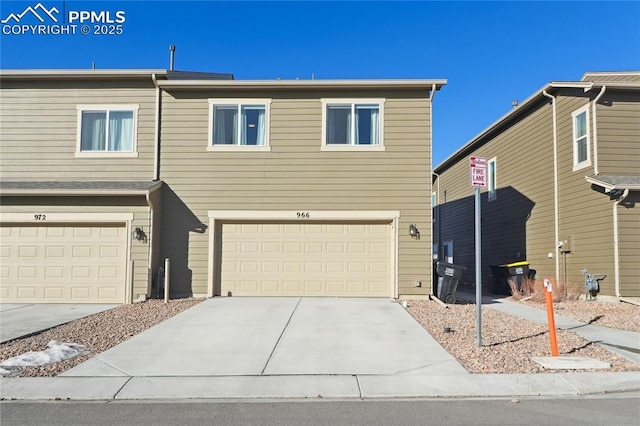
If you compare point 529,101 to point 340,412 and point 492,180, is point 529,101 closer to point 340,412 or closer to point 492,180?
point 492,180

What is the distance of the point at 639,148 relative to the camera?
14.0 metres

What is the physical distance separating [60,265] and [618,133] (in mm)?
15007

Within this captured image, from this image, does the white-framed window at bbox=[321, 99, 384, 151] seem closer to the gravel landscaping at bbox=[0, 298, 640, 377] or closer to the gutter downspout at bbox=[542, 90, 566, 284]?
the gravel landscaping at bbox=[0, 298, 640, 377]

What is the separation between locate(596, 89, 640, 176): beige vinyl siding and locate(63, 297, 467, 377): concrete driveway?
23.0 ft

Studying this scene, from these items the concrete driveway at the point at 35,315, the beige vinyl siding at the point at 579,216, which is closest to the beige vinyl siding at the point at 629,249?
the beige vinyl siding at the point at 579,216

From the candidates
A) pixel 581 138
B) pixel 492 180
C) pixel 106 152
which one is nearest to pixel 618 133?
pixel 581 138

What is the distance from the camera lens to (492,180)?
2108 centimetres

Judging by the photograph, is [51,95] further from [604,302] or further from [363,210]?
[604,302]

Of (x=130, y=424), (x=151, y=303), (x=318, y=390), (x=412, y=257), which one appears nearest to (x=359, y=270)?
(x=412, y=257)

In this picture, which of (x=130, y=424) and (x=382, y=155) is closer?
(x=130, y=424)

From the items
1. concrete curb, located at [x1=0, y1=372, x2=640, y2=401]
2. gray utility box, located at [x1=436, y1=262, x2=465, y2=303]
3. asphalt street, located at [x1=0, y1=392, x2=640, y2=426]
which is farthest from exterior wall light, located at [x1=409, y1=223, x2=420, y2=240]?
asphalt street, located at [x1=0, y1=392, x2=640, y2=426]

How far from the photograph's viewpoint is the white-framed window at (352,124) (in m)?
14.4

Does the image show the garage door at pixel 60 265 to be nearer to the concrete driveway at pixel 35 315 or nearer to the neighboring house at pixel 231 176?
the neighboring house at pixel 231 176

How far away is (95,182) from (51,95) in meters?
2.92
